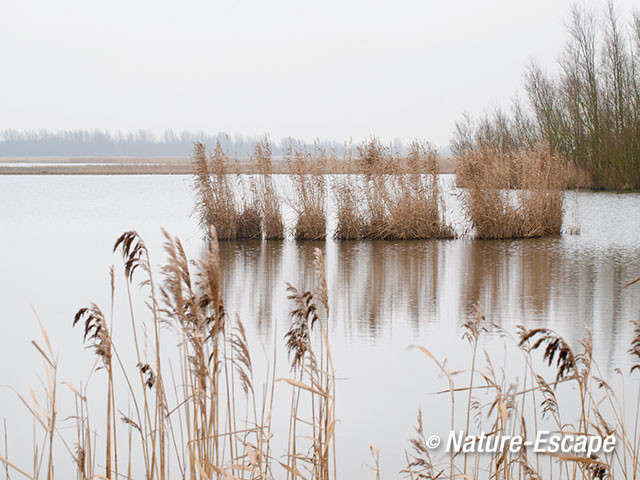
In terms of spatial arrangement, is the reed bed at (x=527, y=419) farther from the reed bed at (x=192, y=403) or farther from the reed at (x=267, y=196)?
the reed at (x=267, y=196)

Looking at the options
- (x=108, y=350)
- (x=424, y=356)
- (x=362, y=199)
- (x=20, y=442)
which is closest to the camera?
(x=108, y=350)

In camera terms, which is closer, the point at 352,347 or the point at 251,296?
the point at 352,347

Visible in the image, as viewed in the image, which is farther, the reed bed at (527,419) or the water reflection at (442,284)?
the water reflection at (442,284)

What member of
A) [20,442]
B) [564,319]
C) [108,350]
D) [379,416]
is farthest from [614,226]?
[108,350]

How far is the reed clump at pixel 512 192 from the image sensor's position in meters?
12.1

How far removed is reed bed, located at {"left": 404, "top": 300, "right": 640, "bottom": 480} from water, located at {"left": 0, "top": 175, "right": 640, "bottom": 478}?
22cm

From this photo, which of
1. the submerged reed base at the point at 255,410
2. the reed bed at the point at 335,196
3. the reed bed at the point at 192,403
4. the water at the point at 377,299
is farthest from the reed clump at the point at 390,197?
the submerged reed base at the point at 255,410

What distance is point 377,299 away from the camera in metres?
7.69

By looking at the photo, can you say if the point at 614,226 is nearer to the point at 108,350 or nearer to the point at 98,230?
the point at 98,230

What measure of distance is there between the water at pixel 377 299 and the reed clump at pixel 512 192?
44 centimetres

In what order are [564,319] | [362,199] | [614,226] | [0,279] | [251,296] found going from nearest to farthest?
[564,319] < [251,296] < [0,279] < [362,199] < [614,226]

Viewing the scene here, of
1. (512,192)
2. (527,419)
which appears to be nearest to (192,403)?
(527,419)

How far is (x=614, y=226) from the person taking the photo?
1495 centimetres

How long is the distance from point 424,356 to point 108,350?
11.8 ft
